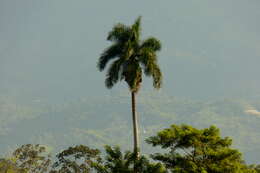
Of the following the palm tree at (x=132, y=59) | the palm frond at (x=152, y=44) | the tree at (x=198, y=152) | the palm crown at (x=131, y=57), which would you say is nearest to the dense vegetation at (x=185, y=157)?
the tree at (x=198, y=152)

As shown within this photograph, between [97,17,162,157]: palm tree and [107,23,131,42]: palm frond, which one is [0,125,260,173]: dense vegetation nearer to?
[97,17,162,157]: palm tree

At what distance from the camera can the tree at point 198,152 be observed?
25.3 meters

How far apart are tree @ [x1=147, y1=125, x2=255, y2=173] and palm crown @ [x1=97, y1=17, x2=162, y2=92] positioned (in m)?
4.07

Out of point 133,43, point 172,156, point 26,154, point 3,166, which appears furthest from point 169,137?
point 3,166

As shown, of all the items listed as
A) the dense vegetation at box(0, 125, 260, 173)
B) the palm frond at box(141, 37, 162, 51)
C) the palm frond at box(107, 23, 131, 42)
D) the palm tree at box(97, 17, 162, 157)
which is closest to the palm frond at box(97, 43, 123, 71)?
the palm tree at box(97, 17, 162, 157)

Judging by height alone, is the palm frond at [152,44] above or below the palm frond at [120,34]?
below

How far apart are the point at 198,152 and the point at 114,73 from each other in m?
8.58

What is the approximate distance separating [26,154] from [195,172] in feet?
175

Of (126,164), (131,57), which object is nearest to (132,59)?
(131,57)

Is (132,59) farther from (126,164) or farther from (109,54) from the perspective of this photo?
(126,164)

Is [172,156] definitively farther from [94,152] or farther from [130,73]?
[94,152]

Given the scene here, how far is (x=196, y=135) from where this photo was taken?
27.1 metres

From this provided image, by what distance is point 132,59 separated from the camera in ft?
93.6

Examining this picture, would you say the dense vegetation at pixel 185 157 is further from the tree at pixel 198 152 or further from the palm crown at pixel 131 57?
the palm crown at pixel 131 57
